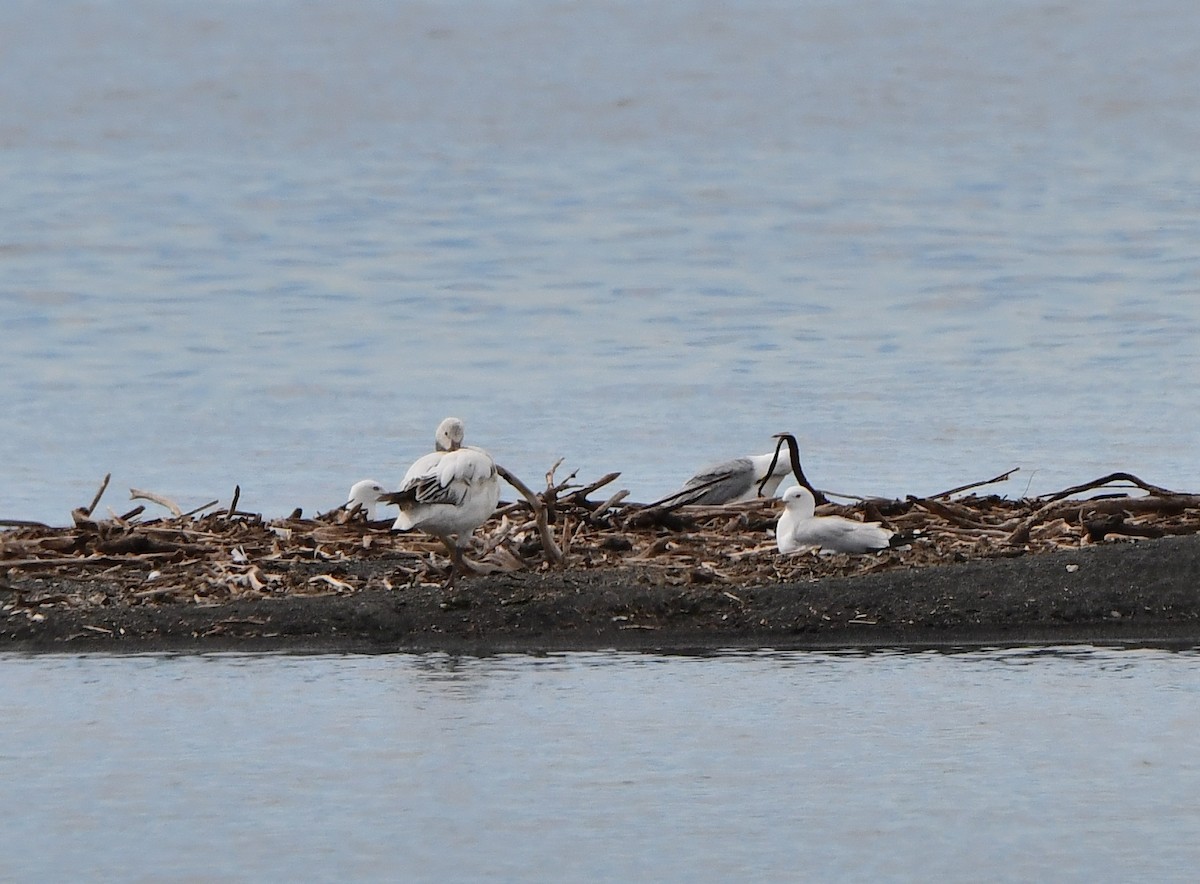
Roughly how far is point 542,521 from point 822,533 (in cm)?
154

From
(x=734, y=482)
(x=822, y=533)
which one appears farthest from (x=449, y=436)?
(x=734, y=482)

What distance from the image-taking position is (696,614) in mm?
11312

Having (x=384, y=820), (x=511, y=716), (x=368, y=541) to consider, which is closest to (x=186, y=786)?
(x=384, y=820)

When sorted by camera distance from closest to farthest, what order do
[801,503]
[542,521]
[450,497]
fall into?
[450,497], [542,521], [801,503]

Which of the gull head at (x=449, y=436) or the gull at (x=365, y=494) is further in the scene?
the gull at (x=365, y=494)

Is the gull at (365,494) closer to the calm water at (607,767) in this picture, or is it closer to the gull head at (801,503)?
the gull head at (801,503)

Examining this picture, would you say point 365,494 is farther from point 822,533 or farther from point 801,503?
point 822,533

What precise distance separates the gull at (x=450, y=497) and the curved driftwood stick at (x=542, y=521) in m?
0.11

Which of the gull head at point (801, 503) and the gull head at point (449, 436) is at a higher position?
the gull head at point (449, 436)

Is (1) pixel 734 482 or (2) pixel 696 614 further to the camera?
(1) pixel 734 482

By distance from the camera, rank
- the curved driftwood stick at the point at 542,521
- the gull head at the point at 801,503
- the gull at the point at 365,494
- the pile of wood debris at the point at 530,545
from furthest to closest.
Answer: the gull at the point at 365,494 < the gull head at the point at 801,503 < the pile of wood debris at the point at 530,545 < the curved driftwood stick at the point at 542,521

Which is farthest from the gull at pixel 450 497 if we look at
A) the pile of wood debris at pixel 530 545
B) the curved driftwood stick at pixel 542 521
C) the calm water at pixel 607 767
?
the calm water at pixel 607 767

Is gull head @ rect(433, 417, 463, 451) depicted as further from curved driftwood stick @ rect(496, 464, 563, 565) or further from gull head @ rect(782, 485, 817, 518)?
gull head @ rect(782, 485, 817, 518)

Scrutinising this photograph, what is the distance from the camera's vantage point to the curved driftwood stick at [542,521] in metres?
12.0
